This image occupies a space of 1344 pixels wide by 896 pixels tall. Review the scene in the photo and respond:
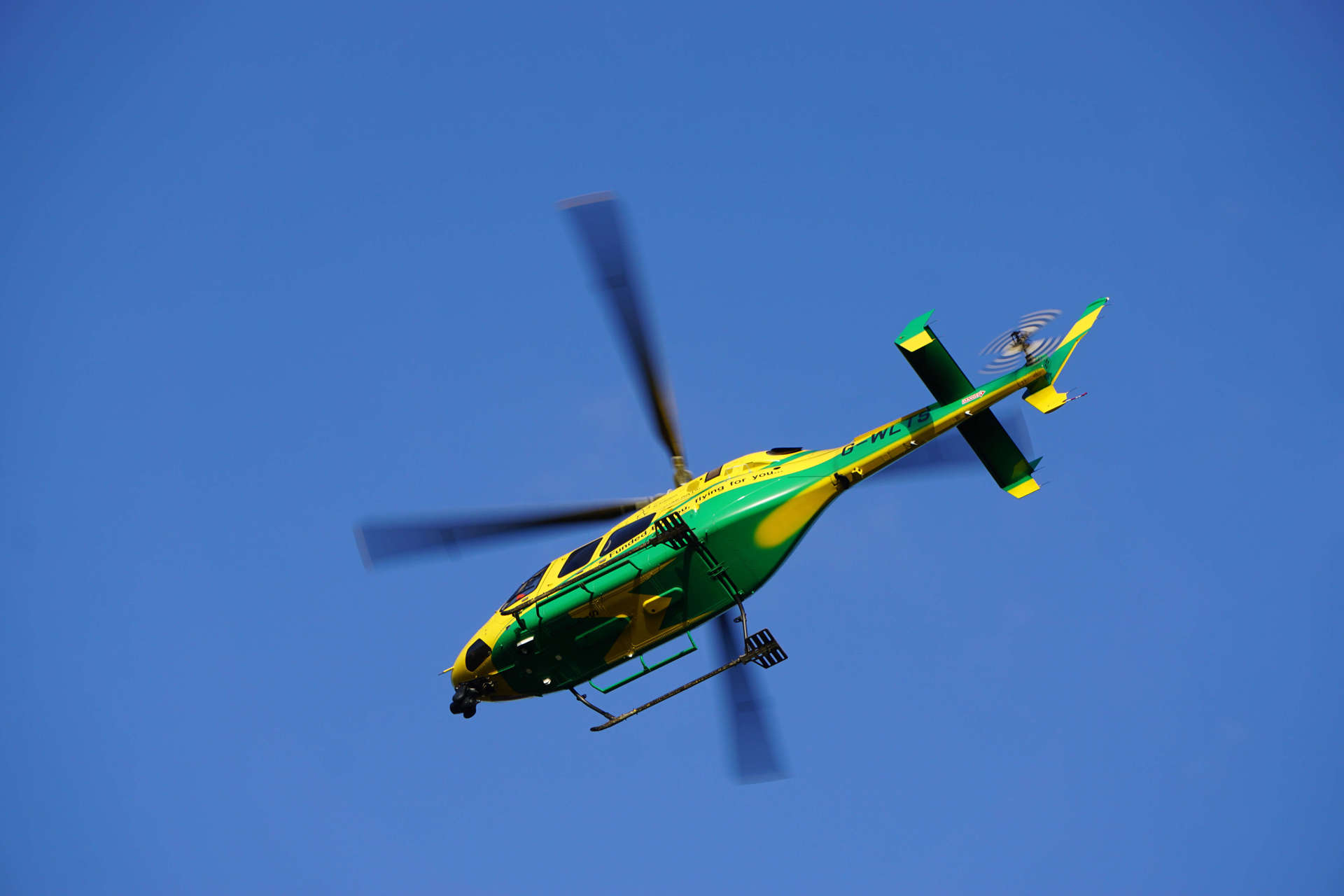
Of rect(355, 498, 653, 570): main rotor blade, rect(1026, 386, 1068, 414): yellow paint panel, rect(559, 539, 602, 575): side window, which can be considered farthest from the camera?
rect(559, 539, 602, 575): side window

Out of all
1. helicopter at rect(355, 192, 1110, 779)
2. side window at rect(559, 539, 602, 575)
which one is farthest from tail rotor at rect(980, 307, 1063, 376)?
side window at rect(559, 539, 602, 575)

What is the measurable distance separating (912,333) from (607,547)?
4912 millimetres

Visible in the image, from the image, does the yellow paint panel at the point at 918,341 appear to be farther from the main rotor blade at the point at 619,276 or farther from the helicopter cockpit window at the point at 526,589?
the helicopter cockpit window at the point at 526,589

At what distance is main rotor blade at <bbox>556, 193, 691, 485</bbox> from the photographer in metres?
13.1

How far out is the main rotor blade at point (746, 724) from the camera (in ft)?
50.4

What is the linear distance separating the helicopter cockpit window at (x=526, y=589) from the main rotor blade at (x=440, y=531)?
112 cm

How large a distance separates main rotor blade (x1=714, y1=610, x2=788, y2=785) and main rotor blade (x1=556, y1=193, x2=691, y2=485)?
11.7 feet

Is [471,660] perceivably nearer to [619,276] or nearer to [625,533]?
[625,533]

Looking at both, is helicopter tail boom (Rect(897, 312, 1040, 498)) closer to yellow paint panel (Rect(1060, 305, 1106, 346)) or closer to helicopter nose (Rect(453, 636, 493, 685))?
yellow paint panel (Rect(1060, 305, 1106, 346))

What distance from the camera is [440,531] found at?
1466 centimetres

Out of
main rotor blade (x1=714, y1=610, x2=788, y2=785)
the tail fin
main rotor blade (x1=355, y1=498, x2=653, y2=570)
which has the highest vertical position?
main rotor blade (x1=355, y1=498, x2=653, y2=570)

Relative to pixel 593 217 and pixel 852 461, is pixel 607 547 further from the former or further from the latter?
pixel 593 217

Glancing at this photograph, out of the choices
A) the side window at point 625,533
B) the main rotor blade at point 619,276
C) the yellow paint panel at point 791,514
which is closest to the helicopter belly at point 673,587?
the yellow paint panel at point 791,514

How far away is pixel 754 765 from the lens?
15.6m
